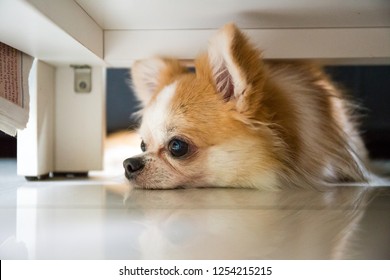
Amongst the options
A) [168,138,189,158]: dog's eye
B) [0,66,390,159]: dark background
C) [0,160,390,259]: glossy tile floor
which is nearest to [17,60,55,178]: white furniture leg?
[0,160,390,259]: glossy tile floor

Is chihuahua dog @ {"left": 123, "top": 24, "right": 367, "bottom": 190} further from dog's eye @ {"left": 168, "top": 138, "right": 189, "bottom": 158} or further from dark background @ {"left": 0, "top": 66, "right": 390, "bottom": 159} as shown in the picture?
dark background @ {"left": 0, "top": 66, "right": 390, "bottom": 159}

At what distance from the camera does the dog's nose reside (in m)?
1.14

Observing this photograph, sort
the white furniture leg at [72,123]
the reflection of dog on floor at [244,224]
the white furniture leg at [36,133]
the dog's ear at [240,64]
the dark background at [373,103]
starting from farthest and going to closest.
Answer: the dark background at [373,103] < the white furniture leg at [72,123] < the white furniture leg at [36,133] < the dog's ear at [240,64] < the reflection of dog on floor at [244,224]

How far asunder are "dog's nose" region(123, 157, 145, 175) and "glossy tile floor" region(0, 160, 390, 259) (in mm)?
62

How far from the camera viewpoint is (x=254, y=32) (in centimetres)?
135

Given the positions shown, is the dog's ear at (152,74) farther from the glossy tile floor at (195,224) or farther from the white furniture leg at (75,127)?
the glossy tile floor at (195,224)

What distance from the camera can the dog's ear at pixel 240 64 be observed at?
1.12 meters

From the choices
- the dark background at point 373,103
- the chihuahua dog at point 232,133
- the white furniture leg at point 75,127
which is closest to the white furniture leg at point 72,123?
the white furniture leg at point 75,127

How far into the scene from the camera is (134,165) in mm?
1139

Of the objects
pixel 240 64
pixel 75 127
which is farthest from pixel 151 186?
pixel 75 127

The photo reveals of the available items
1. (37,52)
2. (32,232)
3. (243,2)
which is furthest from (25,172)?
(243,2)

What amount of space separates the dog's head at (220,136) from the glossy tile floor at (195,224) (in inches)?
1.8

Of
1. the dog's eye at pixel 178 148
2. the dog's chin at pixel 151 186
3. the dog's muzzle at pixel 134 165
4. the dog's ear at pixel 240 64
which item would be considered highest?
the dog's ear at pixel 240 64
